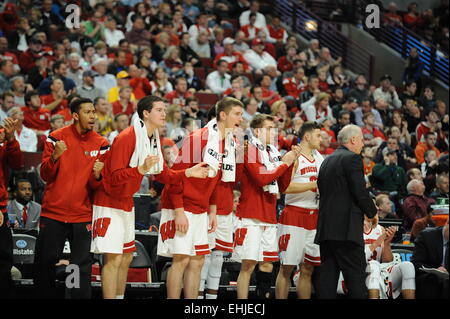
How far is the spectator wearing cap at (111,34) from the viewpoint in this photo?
46.1ft

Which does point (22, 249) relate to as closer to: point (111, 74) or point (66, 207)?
point (66, 207)

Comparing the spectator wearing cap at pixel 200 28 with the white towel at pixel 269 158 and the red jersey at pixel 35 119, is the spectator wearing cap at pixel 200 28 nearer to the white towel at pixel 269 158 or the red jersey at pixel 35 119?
the red jersey at pixel 35 119

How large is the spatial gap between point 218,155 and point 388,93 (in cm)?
975

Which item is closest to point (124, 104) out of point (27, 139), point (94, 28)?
point (27, 139)

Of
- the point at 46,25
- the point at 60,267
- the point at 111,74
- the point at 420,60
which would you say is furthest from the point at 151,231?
the point at 420,60

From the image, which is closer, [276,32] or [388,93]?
[388,93]

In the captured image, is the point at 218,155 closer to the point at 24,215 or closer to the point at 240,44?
the point at 24,215

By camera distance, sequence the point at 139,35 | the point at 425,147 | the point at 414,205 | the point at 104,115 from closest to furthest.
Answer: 1. the point at 414,205
2. the point at 104,115
3. the point at 425,147
4. the point at 139,35

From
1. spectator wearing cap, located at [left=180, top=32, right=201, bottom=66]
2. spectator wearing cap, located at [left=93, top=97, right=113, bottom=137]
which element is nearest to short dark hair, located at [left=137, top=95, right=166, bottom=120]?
spectator wearing cap, located at [left=93, top=97, right=113, bottom=137]

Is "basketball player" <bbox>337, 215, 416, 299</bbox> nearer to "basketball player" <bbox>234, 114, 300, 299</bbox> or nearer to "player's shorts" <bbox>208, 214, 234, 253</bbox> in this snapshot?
"basketball player" <bbox>234, 114, 300, 299</bbox>

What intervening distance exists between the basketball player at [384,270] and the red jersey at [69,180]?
102 inches

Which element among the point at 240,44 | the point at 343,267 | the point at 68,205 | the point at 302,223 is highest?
the point at 240,44

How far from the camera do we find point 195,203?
641 cm

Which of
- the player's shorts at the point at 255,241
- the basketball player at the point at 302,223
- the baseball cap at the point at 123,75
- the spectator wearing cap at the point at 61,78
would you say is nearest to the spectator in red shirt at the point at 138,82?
the baseball cap at the point at 123,75
